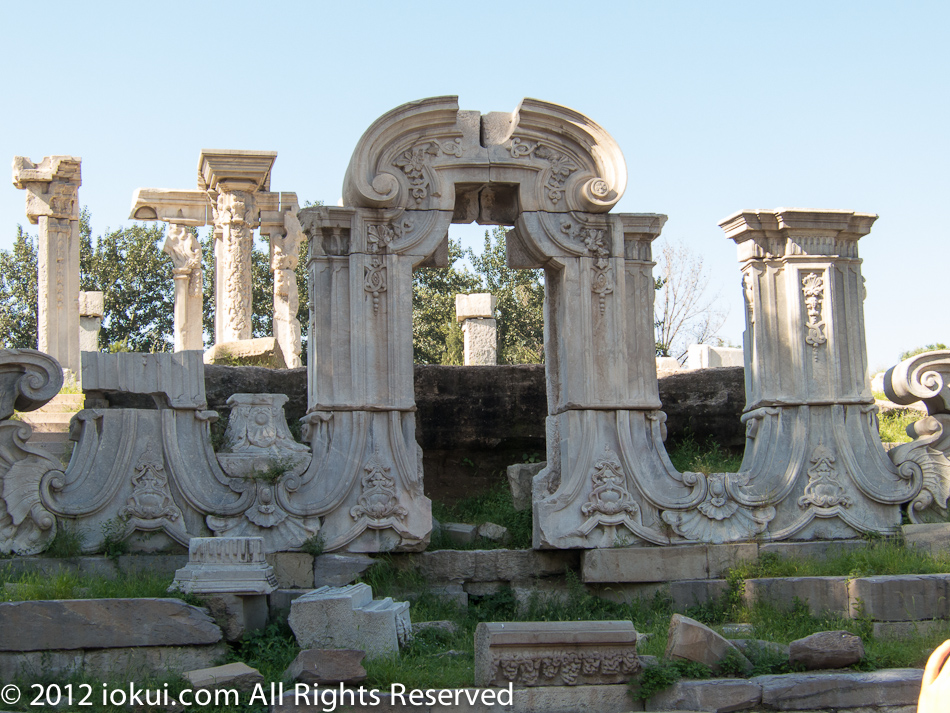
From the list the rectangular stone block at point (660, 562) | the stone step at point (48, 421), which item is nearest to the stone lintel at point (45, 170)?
the stone step at point (48, 421)

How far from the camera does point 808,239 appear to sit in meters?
9.05

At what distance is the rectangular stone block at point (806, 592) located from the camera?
24.6ft

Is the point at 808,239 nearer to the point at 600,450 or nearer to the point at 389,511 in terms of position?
the point at 600,450

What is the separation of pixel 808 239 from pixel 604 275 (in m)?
1.76

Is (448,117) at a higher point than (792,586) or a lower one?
higher

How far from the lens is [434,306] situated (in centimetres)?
2589

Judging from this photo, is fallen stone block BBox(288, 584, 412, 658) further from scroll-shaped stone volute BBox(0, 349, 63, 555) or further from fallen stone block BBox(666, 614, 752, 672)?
scroll-shaped stone volute BBox(0, 349, 63, 555)

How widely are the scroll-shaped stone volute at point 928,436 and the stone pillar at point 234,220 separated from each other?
36.0 feet

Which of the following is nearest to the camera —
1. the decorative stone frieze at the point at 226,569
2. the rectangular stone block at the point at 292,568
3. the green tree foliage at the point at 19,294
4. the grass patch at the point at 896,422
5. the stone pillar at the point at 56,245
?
the decorative stone frieze at the point at 226,569

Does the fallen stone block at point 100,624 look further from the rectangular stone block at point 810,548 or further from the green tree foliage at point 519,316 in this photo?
the green tree foliage at point 519,316

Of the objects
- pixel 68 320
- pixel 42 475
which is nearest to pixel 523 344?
pixel 68 320

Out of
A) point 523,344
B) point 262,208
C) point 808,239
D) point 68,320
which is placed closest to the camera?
point 808,239

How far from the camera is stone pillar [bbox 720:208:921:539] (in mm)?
8609

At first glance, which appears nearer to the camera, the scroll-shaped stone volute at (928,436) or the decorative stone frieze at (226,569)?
the decorative stone frieze at (226,569)
